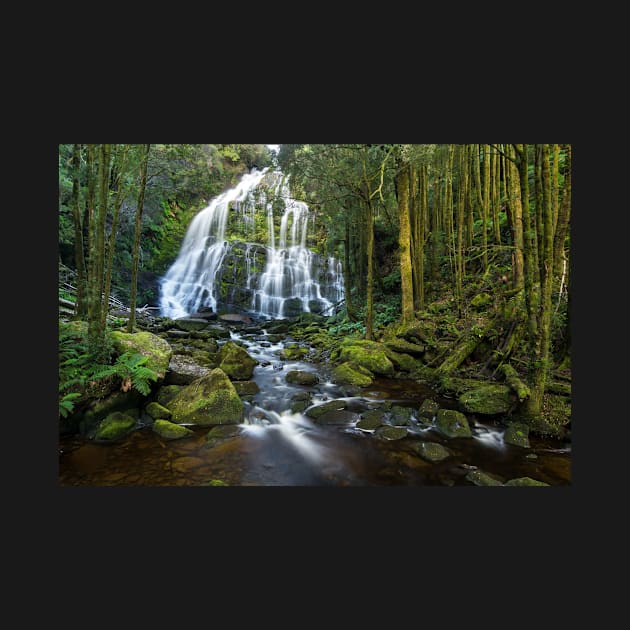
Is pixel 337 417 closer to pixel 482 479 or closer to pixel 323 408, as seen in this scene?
pixel 323 408

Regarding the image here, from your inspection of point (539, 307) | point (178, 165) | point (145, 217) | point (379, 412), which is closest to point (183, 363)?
Answer: point (379, 412)

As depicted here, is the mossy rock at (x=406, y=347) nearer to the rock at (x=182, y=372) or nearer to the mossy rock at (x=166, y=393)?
the rock at (x=182, y=372)

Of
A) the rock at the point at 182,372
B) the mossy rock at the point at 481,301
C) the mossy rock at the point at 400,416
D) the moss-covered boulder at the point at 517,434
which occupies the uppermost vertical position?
the mossy rock at the point at 481,301

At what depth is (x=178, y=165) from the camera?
296 inches

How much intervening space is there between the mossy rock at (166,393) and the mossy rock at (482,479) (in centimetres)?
431

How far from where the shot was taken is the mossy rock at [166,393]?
512cm

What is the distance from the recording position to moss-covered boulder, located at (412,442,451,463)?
3916 mm

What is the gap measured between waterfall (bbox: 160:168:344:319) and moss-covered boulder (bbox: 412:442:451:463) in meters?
11.0

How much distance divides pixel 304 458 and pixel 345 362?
354cm

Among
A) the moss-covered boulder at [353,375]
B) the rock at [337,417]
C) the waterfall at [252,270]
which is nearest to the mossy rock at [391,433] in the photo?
the rock at [337,417]

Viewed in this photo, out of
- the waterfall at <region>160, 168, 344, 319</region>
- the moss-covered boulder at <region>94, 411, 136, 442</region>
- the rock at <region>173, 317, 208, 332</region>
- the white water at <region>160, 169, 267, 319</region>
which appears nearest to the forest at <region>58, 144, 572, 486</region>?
the moss-covered boulder at <region>94, 411, 136, 442</region>

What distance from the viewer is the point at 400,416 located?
194 inches

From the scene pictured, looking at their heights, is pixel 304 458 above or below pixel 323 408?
below

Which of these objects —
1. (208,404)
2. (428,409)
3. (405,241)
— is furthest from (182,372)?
(405,241)
